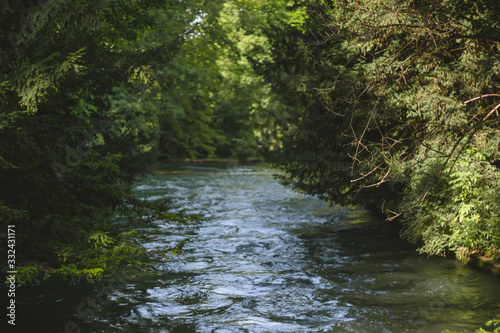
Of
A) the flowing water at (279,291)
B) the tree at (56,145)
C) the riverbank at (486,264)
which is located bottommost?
the flowing water at (279,291)

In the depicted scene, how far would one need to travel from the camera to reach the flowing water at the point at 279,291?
20.7ft

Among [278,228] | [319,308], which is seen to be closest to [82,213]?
[319,308]

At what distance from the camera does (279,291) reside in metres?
7.68

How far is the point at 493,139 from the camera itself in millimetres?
7766

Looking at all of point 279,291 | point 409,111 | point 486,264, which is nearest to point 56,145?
point 279,291

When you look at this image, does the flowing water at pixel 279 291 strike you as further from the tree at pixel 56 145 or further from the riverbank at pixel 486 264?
the tree at pixel 56 145

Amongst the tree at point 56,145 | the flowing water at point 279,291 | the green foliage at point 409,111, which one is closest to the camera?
the tree at point 56,145

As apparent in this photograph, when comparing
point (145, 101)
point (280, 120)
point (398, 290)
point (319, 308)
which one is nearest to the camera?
point (319, 308)

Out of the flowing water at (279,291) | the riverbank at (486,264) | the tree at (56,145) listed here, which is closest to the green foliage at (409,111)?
the riverbank at (486,264)

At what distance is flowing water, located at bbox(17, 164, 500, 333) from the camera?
6.32 metres

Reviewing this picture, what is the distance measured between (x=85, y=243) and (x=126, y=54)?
3.39 m

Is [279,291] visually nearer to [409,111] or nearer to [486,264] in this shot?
[486,264]

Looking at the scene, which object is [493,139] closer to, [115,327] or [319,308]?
[319,308]

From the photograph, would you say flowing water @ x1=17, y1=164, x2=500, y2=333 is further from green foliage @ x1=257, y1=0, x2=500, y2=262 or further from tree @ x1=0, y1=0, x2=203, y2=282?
green foliage @ x1=257, y1=0, x2=500, y2=262
